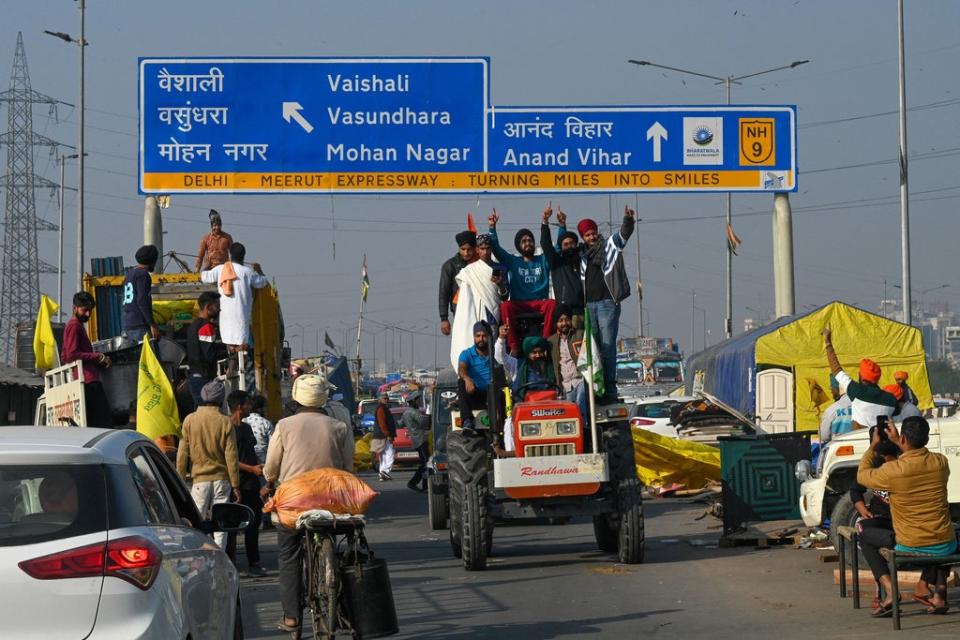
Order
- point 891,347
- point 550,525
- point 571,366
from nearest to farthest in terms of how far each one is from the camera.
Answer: point 571,366 → point 550,525 → point 891,347

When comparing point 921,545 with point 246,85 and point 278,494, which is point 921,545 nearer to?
point 278,494

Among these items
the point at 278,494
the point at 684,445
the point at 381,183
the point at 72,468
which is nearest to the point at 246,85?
the point at 381,183

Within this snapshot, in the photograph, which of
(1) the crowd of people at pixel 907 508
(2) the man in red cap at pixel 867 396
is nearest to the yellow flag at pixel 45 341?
(2) the man in red cap at pixel 867 396

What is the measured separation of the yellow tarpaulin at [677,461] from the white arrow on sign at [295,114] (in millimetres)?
7222

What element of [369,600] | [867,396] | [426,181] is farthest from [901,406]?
[426,181]

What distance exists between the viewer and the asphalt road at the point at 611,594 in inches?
420

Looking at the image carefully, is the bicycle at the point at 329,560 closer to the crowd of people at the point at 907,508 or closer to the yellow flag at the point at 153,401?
the crowd of people at the point at 907,508

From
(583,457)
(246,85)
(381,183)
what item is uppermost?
(246,85)

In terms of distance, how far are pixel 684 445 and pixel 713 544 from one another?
24.1 ft

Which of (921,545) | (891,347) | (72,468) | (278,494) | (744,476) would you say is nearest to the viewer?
(72,468)

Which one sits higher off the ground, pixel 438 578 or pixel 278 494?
pixel 278 494

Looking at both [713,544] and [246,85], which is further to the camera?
[246,85]

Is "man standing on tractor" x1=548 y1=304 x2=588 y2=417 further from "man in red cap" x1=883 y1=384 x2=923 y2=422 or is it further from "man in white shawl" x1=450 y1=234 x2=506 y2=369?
"man in red cap" x1=883 y1=384 x2=923 y2=422

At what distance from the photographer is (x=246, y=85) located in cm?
2431
